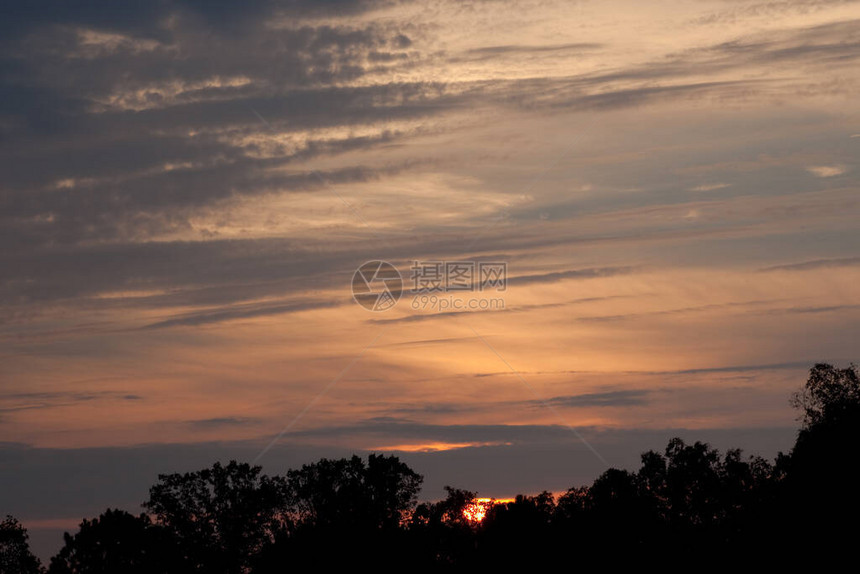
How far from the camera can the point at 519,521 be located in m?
97.4

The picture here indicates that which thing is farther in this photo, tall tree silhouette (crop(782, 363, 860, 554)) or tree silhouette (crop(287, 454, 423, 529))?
tree silhouette (crop(287, 454, 423, 529))

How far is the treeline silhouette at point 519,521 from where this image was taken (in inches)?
3342

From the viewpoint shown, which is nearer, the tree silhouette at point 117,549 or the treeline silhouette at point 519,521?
the treeline silhouette at point 519,521

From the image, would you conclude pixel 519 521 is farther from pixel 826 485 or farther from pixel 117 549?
pixel 117 549

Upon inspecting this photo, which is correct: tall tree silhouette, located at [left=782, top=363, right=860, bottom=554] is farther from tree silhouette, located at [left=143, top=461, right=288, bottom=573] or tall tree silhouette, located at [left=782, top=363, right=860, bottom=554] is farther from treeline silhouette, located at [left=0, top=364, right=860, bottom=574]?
tree silhouette, located at [left=143, top=461, right=288, bottom=573]

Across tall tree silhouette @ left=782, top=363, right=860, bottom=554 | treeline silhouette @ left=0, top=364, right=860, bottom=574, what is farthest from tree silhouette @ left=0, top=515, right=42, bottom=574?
tall tree silhouette @ left=782, top=363, right=860, bottom=554

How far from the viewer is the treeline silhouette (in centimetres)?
8488

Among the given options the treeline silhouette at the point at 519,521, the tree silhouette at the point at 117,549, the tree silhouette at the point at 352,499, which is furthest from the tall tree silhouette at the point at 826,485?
the tree silhouette at the point at 117,549

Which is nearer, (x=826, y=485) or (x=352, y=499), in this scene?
(x=826, y=485)

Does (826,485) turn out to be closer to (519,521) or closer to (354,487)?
(519,521)

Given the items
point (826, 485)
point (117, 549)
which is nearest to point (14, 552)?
point (117, 549)

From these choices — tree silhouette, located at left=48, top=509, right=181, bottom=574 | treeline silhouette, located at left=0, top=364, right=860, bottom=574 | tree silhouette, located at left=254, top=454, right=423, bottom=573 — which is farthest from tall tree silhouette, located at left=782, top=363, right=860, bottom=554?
tree silhouette, located at left=48, top=509, right=181, bottom=574

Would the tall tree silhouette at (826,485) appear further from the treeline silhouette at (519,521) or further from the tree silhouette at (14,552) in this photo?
the tree silhouette at (14,552)

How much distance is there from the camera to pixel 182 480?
13325 cm
